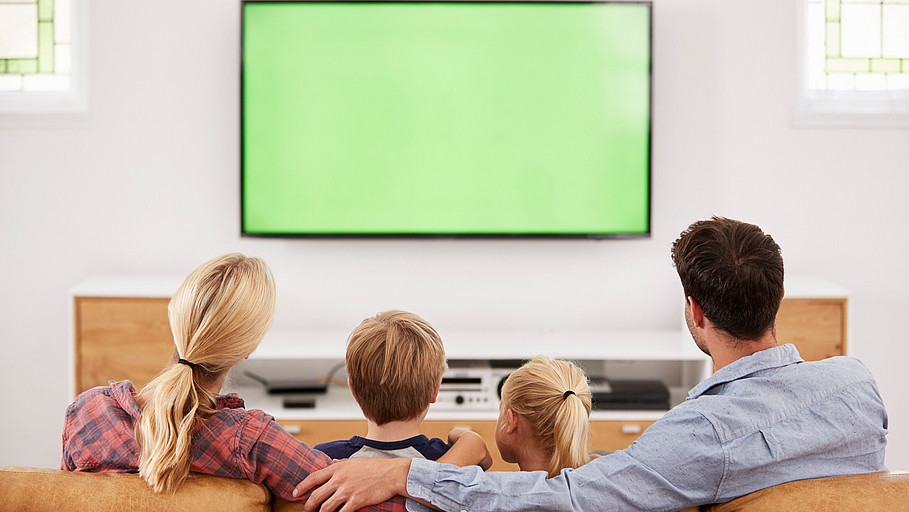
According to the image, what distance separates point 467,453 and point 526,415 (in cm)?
15

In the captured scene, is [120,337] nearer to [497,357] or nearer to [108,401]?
[497,357]

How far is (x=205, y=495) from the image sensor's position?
108cm

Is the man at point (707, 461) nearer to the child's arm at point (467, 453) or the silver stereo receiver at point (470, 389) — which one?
the child's arm at point (467, 453)

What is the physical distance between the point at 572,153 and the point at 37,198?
7.88 feet

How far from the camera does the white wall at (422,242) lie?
3.11m

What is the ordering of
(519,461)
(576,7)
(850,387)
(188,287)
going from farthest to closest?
(576,7) → (519,461) → (188,287) → (850,387)

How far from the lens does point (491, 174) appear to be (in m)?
3.06

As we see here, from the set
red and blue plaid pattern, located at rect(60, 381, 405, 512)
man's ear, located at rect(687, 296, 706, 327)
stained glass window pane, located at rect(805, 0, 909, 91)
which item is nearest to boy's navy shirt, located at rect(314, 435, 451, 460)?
red and blue plaid pattern, located at rect(60, 381, 405, 512)

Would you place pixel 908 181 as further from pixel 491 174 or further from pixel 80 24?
pixel 80 24

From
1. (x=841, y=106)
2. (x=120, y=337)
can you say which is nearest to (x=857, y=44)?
(x=841, y=106)

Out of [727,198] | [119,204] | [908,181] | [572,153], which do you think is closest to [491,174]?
[572,153]

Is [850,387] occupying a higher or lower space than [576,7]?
lower

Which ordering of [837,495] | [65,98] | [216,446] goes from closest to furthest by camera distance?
[837,495] → [216,446] → [65,98]

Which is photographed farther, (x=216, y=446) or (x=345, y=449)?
(x=345, y=449)
